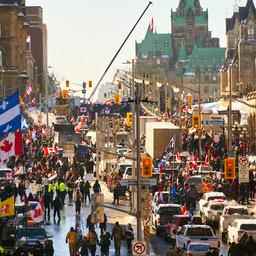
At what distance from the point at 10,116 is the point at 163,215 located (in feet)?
29.3

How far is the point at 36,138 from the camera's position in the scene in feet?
288

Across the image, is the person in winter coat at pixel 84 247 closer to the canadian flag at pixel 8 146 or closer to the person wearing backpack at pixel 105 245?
the person wearing backpack at pixel 105 245

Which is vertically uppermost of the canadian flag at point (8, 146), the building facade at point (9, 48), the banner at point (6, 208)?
the building facade at point (9, 48)

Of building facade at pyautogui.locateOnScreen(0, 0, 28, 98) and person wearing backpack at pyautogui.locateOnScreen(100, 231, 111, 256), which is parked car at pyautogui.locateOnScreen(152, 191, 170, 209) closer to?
person wearing backpack at pyautogui.locateOnScreen(100, 231, 111, 256)

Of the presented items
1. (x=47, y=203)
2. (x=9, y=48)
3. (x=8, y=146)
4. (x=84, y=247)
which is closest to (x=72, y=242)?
(x=84, y=247)

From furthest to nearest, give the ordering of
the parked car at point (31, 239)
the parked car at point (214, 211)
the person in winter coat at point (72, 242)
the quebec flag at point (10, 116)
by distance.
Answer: the parked car at point (214, 211), the person in winter coat at point (72, 242), the quebec flag at point (10, 116), the parked car at point (31, 239)

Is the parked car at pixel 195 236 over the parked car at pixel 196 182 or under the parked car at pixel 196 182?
under

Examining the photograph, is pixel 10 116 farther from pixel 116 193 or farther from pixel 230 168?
pixel 116 193

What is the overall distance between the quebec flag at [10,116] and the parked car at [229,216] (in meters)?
8.21

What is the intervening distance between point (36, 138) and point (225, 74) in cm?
11173

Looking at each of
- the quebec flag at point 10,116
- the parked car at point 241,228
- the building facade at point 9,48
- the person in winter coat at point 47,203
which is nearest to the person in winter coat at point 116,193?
the person in winter coat at point 47,203

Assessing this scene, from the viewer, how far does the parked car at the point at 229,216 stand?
38938 millimetres

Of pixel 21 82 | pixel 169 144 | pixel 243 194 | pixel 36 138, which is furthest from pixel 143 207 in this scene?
pixel 21 82

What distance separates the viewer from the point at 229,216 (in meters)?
39.3
